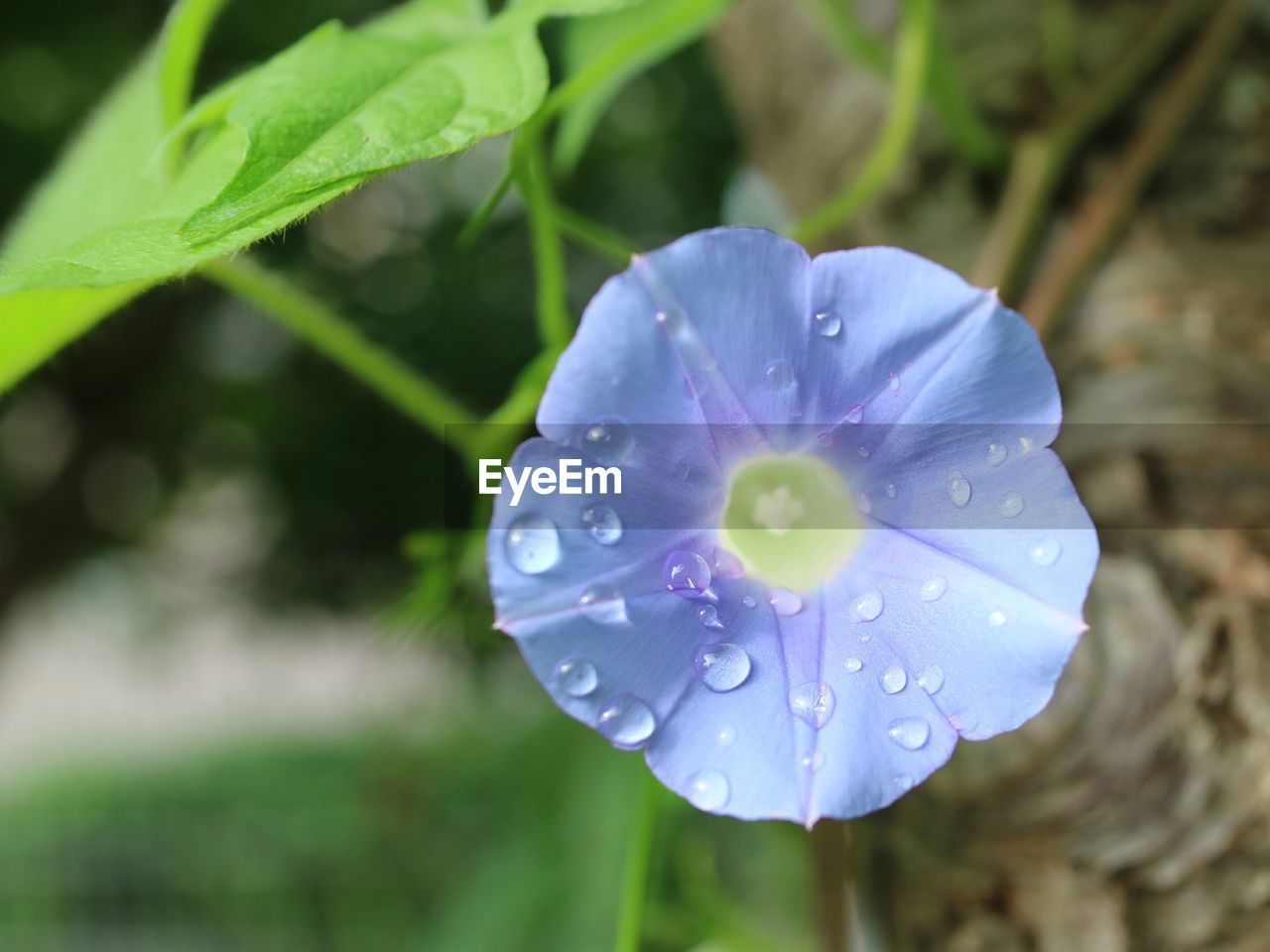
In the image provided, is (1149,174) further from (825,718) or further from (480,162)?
(480,162)

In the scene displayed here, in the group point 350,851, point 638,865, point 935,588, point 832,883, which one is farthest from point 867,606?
point 350,851

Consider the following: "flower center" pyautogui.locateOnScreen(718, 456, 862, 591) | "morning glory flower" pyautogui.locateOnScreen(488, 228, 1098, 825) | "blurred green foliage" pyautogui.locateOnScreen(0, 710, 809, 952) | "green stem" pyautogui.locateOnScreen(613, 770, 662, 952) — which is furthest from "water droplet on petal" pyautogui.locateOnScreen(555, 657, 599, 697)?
"blurred green foliage" pyautogui.locateOnScreen(0, 710, 809, 952)

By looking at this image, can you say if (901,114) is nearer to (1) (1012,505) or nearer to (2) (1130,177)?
(2) (1130,177)

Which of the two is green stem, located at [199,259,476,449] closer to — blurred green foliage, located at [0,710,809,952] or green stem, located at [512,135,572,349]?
green stem, located at [512,135,572,349]

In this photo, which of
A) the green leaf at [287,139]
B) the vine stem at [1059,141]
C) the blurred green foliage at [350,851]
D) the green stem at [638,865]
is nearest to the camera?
the green leaf at [287,139]

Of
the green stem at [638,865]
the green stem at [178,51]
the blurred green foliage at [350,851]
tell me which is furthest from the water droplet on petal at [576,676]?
the blurred green foliage at [350,851]

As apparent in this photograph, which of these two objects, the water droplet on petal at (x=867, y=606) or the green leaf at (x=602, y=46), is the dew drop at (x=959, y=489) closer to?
the water droplet on petal at (x=867, y=606)

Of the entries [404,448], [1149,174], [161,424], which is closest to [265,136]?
[1149,174]
